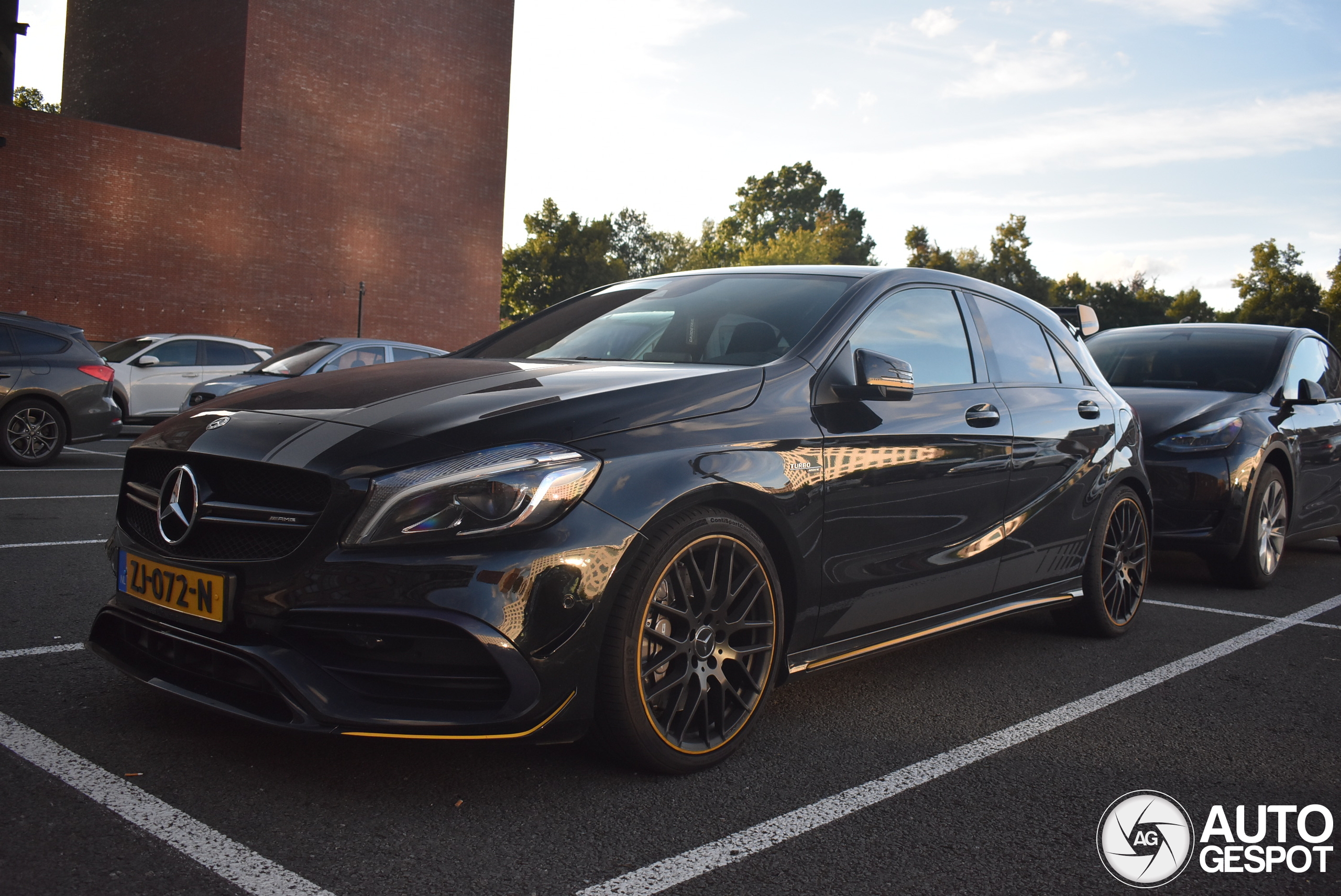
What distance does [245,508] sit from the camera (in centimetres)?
277

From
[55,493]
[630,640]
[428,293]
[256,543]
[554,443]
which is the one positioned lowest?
[55,493]

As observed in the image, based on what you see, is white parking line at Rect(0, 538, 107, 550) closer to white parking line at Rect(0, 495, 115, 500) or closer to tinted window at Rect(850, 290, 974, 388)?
white parking line at Rect(0, 495, 115, 500)

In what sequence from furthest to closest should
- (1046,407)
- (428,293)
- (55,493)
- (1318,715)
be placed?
(428,293), (55,493), (1046,407), (1318,715)

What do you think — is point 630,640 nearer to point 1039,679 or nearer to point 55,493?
point 1039,679

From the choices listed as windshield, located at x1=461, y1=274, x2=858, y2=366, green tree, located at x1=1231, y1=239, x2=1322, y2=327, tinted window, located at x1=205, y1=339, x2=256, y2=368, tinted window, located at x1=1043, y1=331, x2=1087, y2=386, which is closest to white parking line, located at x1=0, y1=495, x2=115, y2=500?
windshield, located at x1=461, y1=274, x2=858, y2=366

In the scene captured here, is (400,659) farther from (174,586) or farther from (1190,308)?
(1190,308)

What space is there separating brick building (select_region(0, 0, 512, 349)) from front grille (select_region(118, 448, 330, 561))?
2403 centimetres

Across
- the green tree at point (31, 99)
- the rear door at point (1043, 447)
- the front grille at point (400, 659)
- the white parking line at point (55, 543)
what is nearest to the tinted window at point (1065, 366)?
the rear door at point (1043, 447)

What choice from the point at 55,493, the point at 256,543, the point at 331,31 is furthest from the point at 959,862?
the point at 331,31

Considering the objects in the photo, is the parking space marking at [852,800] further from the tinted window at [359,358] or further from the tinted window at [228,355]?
the tinted window at [228,355]

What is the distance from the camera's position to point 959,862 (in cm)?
251

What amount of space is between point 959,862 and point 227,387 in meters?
13.3

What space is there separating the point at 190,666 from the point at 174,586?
22 cm

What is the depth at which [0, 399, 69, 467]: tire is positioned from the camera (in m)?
10.5
